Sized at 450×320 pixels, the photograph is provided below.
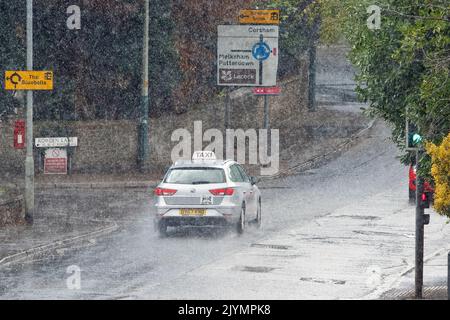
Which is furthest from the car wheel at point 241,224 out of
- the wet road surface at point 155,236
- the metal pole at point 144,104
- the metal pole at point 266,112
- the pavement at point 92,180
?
the metal pole at point 266,112

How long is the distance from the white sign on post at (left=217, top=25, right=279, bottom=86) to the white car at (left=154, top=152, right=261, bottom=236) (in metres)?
20.9

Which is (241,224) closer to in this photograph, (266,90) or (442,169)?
(442,169)

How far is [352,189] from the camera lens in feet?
120

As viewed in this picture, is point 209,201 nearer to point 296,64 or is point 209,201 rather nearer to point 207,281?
point 207,281

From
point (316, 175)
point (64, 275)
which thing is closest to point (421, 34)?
point (64, 275)

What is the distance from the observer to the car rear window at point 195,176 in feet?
Answer: 84.6

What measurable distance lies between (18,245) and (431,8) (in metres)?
9.92

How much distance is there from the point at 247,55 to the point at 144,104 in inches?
290

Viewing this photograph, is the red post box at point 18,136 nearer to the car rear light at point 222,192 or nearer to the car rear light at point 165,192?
the car rear light at point 165,192

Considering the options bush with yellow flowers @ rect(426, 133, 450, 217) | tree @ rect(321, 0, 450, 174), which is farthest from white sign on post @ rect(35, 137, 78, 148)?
bush with yellow flowers @ rect(426, 133, 450, 217)

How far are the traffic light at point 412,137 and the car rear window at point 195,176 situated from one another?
785 centimetres

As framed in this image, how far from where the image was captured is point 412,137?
1852cm

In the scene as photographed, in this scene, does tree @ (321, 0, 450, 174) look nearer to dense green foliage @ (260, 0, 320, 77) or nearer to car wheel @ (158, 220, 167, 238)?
car wheel @ (158, 220, 167, 238)

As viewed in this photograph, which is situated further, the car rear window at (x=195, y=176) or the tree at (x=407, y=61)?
the car rear window at (x=195, y=176)
